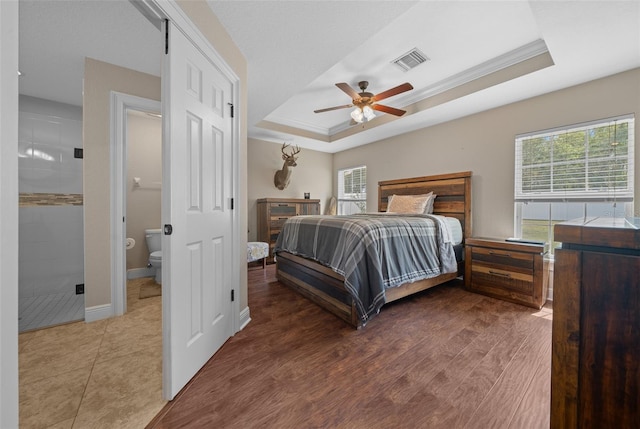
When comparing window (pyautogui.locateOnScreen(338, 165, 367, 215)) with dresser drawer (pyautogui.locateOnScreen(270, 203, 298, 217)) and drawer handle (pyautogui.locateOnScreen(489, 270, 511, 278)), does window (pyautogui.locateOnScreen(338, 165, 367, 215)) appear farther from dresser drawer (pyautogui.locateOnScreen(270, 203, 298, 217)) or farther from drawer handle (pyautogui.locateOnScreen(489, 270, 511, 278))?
drawer handle (pyautogui.locateOnScreen(489, 270, 511, 278))

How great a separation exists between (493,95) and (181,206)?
358cm

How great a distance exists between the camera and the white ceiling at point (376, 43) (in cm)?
178

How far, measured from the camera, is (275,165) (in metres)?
5.18

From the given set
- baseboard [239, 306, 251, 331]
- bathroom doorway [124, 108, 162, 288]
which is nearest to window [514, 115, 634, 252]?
baseboard [239, 306, 251, 331]

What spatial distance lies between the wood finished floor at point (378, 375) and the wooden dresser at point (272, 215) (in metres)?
2.28

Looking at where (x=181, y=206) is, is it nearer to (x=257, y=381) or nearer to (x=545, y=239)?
(x=257, y=381)

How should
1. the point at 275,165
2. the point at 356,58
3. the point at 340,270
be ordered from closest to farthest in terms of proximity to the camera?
the point at 340,270 < the point at 356,58 < the point at 275,165

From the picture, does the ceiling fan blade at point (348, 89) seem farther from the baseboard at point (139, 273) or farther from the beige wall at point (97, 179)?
the baseboard at point (139, 273)

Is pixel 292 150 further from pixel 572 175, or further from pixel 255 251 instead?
pixel 572 175

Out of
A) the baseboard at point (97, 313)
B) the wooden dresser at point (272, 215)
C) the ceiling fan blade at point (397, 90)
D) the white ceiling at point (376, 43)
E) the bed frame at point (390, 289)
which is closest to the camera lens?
the white ceiling at point (376, 43)

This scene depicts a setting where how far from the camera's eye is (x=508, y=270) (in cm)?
271

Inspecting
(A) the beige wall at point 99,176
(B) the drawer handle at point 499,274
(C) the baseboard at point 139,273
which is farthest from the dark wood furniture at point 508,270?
(C) the baseboard at point 139,273

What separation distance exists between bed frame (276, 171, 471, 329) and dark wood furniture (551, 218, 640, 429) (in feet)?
5.49

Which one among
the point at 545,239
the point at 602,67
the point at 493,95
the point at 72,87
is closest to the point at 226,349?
the point at 72,87
